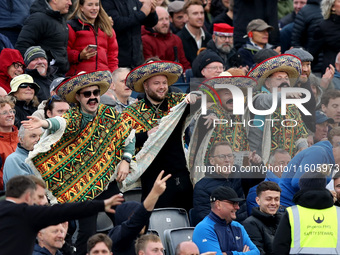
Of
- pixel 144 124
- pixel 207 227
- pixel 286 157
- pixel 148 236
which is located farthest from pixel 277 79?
pixel 148 236

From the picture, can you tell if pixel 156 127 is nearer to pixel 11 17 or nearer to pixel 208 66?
pixel 208 66

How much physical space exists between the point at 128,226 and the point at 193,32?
Answer: 7.47 metres

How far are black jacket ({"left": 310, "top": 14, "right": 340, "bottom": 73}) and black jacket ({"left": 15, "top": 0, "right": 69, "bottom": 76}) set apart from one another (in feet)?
13.5

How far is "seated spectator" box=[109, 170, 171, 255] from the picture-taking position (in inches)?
357

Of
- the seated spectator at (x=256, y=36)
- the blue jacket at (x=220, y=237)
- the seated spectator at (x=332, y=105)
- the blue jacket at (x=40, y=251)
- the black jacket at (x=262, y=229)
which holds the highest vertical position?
the seated spectator at (x=256, y=36)

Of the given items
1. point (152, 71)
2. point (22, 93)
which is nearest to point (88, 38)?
point (22, 93)

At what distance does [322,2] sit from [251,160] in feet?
14.7

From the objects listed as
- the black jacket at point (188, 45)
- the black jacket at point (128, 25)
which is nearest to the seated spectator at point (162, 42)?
the black jacket at point (188, 45)

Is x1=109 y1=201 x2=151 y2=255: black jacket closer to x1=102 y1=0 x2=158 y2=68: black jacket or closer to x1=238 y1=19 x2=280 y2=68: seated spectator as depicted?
x1=102 y1=0 x2=158 y2=68: black jacket

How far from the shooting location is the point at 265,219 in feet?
35.6

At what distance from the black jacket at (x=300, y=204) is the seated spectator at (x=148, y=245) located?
110 centimetres

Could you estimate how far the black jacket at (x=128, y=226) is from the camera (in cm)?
A: 930

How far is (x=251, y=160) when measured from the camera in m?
11.7

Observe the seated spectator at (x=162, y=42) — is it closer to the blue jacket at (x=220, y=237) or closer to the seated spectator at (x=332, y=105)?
the seated spectator at (x=332, y=105)
